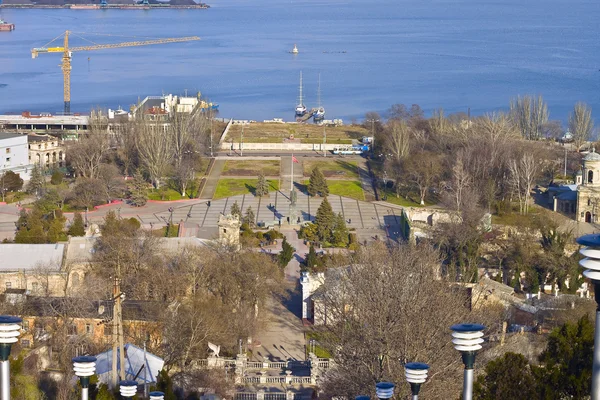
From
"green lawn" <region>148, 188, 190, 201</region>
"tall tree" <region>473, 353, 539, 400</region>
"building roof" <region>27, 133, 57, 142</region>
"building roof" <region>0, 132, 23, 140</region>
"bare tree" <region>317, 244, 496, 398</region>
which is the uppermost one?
"tall tree" <region>473, 353, 539, 400</region>

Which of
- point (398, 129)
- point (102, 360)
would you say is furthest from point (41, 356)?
point (398, 129)

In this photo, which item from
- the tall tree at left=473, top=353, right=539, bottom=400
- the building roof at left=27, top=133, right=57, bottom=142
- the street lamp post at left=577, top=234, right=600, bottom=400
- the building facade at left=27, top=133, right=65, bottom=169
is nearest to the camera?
the street lamp post at left=577, top=234, right=600, bottom=400

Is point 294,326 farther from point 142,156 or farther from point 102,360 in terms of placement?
point 142,156

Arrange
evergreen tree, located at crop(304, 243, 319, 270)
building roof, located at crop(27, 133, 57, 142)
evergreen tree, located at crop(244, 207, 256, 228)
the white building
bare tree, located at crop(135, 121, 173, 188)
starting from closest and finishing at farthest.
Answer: evergreen tree, located at crop(304, 243, 319, 270), evergreen tree, located at crop(244, 207, 256, 228), bare tree, located at crop(135, 121, 173, 188), the white building, building roof, located at crop(27, 133, 57, 142)

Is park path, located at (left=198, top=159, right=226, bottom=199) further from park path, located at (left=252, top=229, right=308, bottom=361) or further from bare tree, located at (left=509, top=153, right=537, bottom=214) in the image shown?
park path, located at (left=252, top=229, right=308, bottom=361)

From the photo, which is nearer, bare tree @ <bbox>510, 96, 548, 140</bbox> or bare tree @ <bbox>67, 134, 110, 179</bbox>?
bare tree @ <bbox>67, 134, 110, 179</bbox>

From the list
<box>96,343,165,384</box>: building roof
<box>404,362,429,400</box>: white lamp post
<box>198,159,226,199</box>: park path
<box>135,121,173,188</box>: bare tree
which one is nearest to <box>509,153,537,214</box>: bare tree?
<box>198,159,226,199</box>: park path
